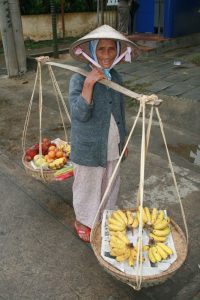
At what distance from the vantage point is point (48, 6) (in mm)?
12961

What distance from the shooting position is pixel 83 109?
7.37 feet

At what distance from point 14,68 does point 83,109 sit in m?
6.79

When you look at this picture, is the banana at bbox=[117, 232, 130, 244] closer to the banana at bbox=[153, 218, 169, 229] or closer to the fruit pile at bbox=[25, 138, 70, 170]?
the banana at bbox=[153, 218, 169, 229]

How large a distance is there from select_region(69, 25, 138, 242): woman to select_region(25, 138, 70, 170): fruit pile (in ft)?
1.77

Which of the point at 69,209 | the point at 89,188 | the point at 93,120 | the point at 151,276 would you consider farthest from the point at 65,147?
the point at 151,276

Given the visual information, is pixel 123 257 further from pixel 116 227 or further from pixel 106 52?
pixel 106 52

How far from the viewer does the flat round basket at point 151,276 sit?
6.59 feet

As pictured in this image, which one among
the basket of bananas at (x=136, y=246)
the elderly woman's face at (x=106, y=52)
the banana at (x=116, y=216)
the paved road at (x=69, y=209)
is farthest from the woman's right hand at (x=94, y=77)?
the paved road at (x=69, y=209)

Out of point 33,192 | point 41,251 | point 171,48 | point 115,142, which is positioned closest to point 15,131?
point 33,192

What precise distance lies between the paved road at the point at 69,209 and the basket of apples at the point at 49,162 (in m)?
0.49

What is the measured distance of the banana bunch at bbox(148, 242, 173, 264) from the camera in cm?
219

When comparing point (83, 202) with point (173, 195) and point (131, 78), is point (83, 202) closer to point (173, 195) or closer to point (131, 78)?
point (173, 195)

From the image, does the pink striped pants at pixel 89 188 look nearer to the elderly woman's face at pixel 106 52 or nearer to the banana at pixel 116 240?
the banana at pixel 116 240

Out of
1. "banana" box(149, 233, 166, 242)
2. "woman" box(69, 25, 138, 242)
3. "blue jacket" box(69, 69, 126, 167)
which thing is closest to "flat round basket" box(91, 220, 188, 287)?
"banana" box(149, 233, 166, 242)
